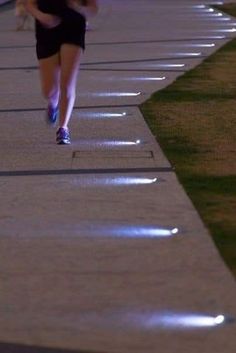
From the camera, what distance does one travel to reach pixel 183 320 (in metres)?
6.00

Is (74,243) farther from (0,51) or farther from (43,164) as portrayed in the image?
(0,51)

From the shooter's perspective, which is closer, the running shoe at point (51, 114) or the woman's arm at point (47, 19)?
the woman's arm at point (47, 19)

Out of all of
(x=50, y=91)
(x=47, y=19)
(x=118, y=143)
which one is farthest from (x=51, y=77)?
(x=118, y=143)

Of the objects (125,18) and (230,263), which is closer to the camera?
(230,263)

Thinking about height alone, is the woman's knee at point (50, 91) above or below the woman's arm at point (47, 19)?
below

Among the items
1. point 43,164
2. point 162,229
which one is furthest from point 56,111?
point 162,229

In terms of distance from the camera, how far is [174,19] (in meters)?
31.2

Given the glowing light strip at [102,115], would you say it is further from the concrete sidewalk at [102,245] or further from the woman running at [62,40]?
the woman running at [62,40]

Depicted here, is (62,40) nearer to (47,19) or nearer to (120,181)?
(47,19)

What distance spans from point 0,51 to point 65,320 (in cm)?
1573

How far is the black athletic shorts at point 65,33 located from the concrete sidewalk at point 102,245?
2.81 ft

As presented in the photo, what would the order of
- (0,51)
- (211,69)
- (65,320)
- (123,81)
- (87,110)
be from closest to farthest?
1. (65,320)
2. (87,110)
3. (123,81)
4. (211,69)
5. (0,51)

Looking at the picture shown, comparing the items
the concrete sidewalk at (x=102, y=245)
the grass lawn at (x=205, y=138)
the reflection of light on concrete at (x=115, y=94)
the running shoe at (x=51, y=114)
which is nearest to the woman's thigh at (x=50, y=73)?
the running shoe at (x=51, y=114)

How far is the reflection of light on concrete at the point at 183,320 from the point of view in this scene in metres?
5.94
